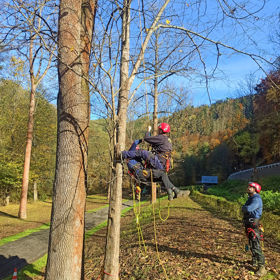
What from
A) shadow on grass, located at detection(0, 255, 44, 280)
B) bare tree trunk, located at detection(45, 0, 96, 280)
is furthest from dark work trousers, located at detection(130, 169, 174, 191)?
shadow on grass, located at detection(0, 255, 44, 280)

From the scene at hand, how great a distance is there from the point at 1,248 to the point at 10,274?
10.00 feet

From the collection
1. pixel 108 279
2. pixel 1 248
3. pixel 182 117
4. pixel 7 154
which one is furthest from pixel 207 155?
pixel 108 279

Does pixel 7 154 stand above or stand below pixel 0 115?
below

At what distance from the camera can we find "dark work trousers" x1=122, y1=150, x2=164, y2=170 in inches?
171

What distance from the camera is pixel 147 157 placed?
15.3ft

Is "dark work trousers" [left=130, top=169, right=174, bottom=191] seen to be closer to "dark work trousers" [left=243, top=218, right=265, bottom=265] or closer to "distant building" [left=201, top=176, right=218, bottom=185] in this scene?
"dark work trousers" [left=243, top=218, right=265, bottom=265]

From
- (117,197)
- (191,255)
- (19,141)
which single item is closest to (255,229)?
(191,255)

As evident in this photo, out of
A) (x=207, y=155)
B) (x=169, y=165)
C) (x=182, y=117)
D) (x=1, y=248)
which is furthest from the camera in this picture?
(x=207, y=155)

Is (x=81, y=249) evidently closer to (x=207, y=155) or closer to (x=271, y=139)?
(x=271, y=139)

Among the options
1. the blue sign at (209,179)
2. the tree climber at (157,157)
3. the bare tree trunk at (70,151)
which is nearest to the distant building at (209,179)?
the blue sign at (209,179)

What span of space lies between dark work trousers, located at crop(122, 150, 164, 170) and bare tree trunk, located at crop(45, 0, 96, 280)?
84 centimetres

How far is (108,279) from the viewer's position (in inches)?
171

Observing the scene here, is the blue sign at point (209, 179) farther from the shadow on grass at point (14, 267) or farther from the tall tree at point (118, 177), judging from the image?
the tall tree at point (118, 177)

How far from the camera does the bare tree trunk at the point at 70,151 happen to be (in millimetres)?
3609
